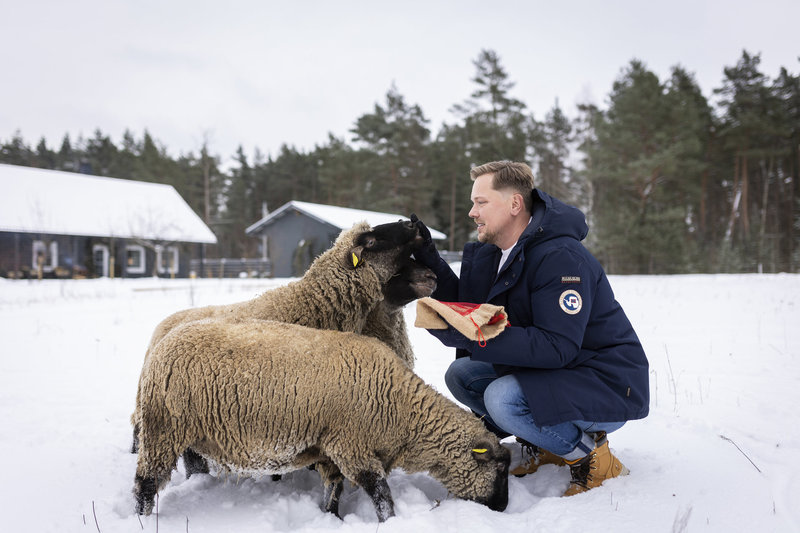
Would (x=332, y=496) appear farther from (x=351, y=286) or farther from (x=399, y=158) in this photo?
(x=399, y=158)

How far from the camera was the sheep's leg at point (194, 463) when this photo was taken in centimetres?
339

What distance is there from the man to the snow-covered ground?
0.37 metres

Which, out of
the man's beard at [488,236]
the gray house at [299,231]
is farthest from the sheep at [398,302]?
the gray house at [299,231]

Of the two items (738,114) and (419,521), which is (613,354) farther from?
(738,114)

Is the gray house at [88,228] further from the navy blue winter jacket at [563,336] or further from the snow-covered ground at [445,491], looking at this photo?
the navy blue winter jacket at [563,336]

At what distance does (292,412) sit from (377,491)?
695mm

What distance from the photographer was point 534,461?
355 centimetres

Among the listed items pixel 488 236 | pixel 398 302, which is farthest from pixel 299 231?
pixel 488 236

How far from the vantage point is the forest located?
28.9 meters

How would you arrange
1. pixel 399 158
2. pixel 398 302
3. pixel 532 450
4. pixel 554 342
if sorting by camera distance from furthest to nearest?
pixel 399 158, pixel 398 302, pixel 532 450, pixel 554 342

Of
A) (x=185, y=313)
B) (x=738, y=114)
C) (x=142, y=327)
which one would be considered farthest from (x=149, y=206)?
(x=738, y=114)

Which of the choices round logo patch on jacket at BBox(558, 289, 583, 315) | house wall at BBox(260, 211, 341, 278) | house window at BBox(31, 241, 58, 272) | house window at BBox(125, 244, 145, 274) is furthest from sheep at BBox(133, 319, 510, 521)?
house window at BBox(125, 244, 145, 274)

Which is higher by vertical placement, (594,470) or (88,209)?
(88,209)

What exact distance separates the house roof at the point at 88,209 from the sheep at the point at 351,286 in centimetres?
2866
